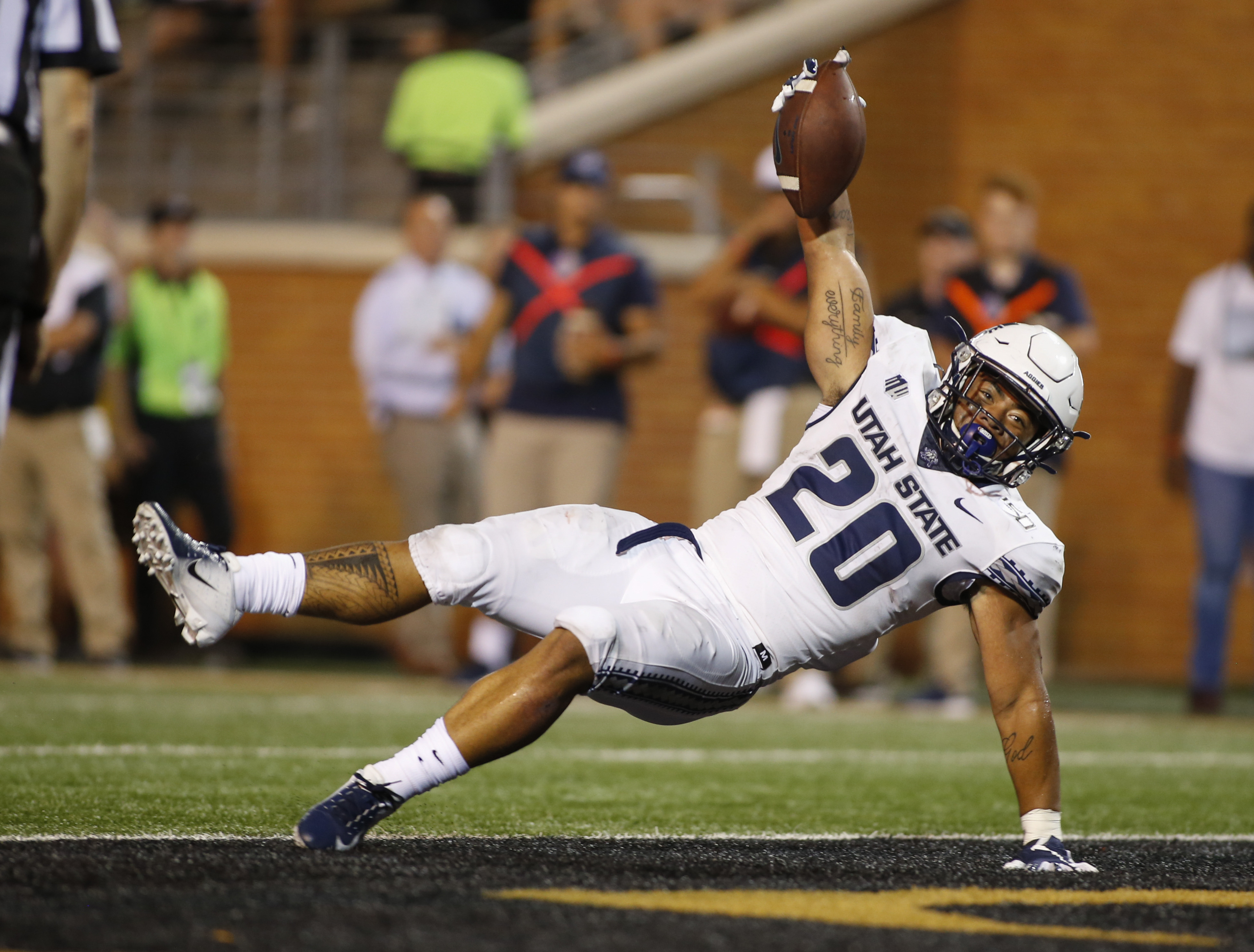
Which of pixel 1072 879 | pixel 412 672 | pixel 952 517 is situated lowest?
pixel 412 672

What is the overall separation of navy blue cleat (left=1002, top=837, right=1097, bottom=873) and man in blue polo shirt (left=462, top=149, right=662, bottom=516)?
14.1ft

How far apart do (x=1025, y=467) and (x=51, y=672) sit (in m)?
A: 5.40

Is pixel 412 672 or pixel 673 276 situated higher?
pixel 673 276

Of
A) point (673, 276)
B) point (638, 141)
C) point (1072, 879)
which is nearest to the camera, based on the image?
point (1072, 879)

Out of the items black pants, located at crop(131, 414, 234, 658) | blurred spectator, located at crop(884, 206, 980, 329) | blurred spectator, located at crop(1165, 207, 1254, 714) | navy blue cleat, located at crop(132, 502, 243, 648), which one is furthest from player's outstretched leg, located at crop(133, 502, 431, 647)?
black pants, located at crop(131, 414, 234, 658)

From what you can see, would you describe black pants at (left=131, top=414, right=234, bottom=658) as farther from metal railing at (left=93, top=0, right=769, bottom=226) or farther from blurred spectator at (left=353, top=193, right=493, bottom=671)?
metal railing at (left=93, top=0, right=769, bottom=226)

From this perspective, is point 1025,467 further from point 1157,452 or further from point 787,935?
point 1157,452

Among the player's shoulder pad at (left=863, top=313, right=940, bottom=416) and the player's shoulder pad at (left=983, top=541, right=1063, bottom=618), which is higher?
the player's shoulder pad at (left=863, top=313, right=940, bottom=416)

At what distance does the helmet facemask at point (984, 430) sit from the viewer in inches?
146

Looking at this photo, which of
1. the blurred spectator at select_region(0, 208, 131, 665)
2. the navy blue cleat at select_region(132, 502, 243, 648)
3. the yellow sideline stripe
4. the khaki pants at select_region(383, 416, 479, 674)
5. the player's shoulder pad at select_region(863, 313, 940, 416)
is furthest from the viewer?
the khaki pants at select_region(383, 416, 479, 674)

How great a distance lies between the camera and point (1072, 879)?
3471 mm

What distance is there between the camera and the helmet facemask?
3719mm

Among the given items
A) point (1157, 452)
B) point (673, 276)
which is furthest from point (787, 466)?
point (1157, 452)

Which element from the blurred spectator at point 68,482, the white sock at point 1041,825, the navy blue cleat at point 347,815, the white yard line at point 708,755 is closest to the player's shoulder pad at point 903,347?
the white sock at point 1041,825
